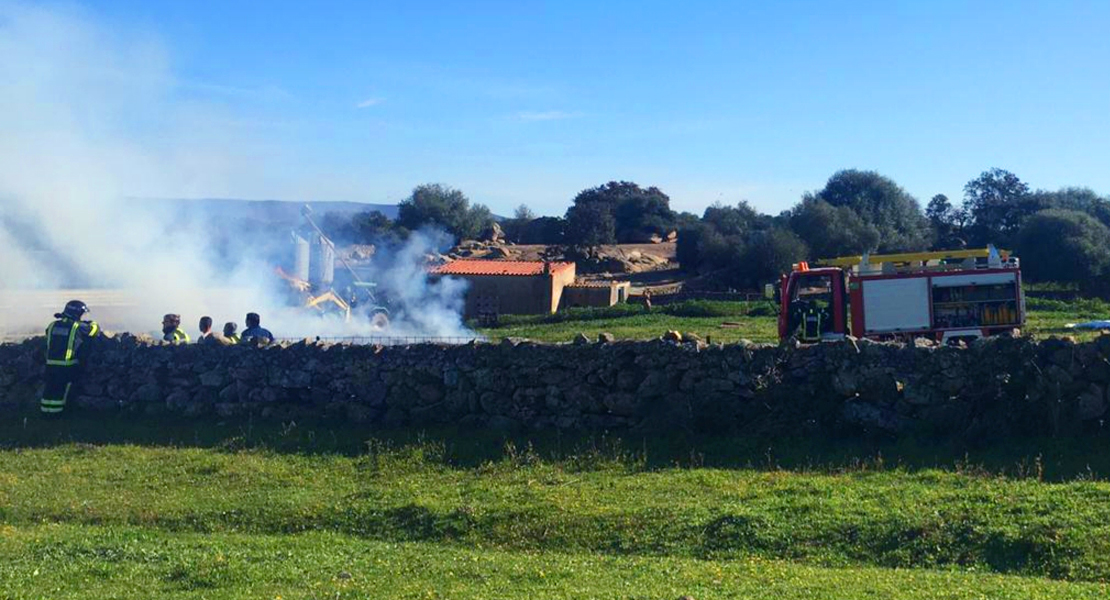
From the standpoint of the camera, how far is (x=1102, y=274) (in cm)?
5162

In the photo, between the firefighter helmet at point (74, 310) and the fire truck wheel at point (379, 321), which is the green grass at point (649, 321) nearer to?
the fire truck wheel at point (379, 321)

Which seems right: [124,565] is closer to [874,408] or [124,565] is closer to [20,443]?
[20,443]

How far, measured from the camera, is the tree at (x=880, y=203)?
75.4m

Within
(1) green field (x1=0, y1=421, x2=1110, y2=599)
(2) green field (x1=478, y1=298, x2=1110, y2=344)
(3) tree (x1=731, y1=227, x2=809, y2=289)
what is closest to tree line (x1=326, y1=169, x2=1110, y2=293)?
(3) tree (x1=731, y1=227, x2=809, y2=289)

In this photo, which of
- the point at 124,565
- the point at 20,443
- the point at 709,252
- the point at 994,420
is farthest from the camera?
the point at 709,252

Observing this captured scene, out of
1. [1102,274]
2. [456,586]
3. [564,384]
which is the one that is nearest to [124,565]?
[456,586]

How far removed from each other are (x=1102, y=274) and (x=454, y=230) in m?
45.6

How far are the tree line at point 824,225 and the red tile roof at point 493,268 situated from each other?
6944 millimetres

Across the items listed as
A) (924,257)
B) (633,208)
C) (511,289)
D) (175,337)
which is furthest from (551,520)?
(633,208)

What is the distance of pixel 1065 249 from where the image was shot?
53875mm

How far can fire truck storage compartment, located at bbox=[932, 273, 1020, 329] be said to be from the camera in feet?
72.0

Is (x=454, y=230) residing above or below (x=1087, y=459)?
above

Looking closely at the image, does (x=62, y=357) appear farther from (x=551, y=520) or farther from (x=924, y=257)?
(x=924, y=257)

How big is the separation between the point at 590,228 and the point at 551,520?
66.6 m
